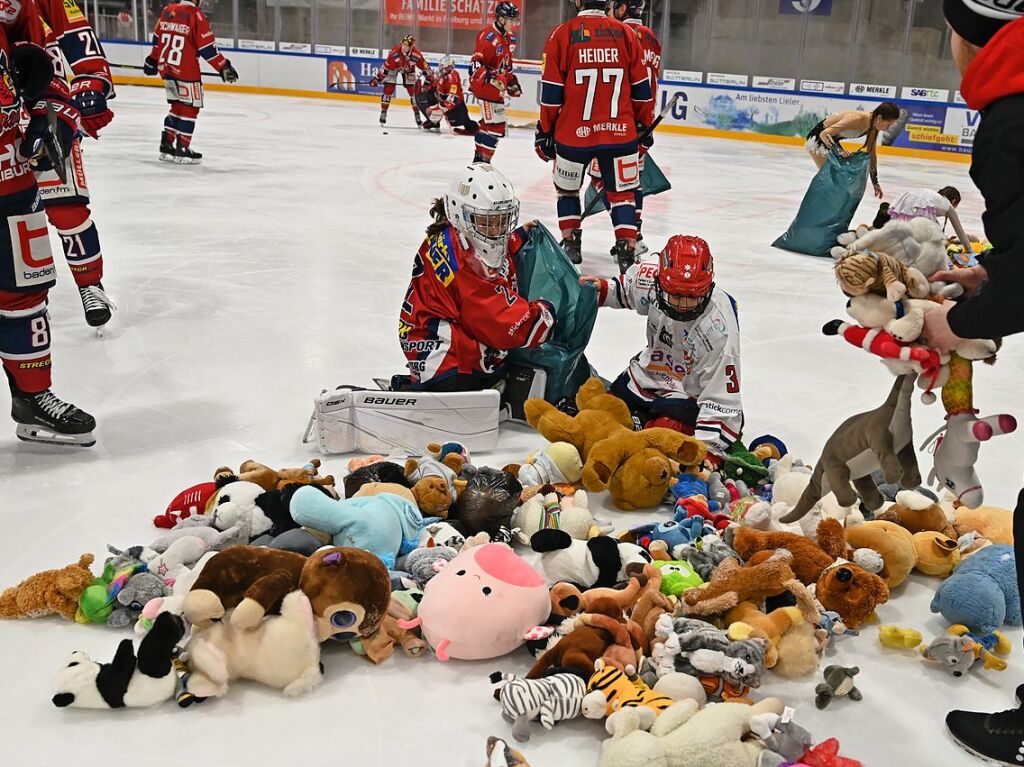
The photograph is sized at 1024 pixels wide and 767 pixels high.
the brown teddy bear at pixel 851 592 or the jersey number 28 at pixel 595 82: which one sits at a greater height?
the jersey number 28 at pixel 595 82

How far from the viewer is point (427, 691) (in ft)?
7.10

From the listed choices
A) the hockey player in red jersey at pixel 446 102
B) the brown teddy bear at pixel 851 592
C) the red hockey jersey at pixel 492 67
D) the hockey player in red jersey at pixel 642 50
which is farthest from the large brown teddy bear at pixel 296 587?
the hockey player in red jersey at pixel 446 102

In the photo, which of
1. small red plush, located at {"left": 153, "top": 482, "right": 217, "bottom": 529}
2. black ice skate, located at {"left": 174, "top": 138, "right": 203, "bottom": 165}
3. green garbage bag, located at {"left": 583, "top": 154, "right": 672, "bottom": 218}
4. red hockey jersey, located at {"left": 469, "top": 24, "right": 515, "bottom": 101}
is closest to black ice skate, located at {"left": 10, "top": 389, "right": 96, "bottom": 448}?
small red plush, located at {"left": 153, "top": 482, "right": 217, "bottom": 529}

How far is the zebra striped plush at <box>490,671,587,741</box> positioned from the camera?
2.00 meters

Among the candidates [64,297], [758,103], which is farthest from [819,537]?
[758,103]

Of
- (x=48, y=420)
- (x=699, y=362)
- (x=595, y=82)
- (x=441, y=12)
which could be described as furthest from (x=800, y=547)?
(x=441, y=12)

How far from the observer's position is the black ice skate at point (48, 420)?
3.35 m

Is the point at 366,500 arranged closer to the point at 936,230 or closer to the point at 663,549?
the point at 663,549

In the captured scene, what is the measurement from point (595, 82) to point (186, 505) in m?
4.11

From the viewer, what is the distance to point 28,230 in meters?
3.13

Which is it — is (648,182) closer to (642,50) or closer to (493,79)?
(642,50)

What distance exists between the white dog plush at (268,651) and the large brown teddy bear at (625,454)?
1.18 metres

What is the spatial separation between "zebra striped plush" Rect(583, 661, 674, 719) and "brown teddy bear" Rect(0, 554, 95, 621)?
123 cm

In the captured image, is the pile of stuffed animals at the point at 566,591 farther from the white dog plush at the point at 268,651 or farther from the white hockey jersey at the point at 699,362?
the white hockey jersey at the point at 699,362
